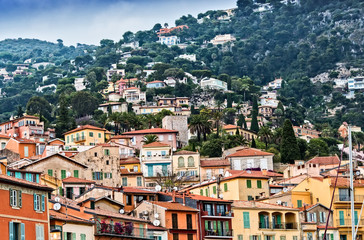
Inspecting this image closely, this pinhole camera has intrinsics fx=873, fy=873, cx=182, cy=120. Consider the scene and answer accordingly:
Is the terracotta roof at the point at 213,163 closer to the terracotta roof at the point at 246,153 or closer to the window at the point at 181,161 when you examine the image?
the window at the point at 181,161

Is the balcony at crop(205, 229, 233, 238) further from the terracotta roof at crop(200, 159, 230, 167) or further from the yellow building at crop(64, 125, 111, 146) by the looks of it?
the yellow building at crop(64, 125, 111, 146)

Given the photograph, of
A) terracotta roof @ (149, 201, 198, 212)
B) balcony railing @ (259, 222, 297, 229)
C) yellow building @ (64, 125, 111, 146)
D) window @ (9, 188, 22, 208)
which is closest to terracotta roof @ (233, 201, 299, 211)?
balcony railing @ (259, 222, 297, 229)

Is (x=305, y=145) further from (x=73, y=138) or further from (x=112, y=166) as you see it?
(x=112, y=166)

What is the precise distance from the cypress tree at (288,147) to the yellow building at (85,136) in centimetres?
2980

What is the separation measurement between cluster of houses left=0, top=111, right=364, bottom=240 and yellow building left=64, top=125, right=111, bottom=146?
7.85m

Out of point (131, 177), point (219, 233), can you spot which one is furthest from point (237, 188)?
point (131, 177)

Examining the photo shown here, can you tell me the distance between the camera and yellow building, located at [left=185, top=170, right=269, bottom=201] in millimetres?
88750

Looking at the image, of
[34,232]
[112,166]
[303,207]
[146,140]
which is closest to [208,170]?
[112,166]

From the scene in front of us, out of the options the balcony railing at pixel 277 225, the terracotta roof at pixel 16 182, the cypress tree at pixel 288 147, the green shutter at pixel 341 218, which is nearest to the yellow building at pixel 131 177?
the cypress tree at pixel 288 147

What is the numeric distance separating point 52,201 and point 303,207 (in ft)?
106

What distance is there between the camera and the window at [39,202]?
46366 millimetres

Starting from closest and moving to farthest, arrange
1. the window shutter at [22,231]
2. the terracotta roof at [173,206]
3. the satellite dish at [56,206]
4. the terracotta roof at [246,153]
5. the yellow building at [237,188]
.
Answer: the window shutter at [22,231]
the satellite dish at [56,206]
the terracotta roof at [173,206]
the yellow building at [237,188]
the terracotta roof at [246,153]

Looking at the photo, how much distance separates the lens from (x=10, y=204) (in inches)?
1720

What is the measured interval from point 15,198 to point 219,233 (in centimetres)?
3066
